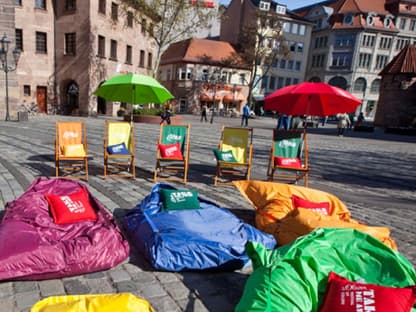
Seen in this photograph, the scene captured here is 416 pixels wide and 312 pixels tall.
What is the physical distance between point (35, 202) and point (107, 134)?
3344 mm

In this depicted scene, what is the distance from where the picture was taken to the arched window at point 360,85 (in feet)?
178

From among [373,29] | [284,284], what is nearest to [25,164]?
[284,284]

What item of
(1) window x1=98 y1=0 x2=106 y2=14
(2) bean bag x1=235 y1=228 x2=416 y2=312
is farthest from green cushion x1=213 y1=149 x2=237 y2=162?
(1) window x1=98 y1=0 x2=106 y2=14

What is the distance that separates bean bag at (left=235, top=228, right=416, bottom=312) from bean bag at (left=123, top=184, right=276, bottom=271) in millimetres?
489

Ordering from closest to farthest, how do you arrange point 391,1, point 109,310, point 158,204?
point 109,310 → point 158,204 → point 391,1

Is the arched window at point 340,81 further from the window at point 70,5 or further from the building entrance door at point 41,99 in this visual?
the building entrance door at point 41,99

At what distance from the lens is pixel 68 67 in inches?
1043

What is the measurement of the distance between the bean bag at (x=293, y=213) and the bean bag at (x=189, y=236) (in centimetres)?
28

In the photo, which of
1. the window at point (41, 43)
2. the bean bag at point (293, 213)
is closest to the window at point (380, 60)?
the window at point (41, 43)

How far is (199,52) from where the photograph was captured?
45.9m

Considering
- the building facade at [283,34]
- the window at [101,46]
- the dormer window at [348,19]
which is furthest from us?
the dormer window at [348,19]

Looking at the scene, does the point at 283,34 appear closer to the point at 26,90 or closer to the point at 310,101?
the point at 26,90

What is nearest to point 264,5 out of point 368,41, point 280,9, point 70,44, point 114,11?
point 280,9

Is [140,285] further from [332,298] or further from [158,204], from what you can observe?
[332,298]
